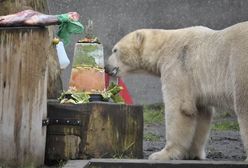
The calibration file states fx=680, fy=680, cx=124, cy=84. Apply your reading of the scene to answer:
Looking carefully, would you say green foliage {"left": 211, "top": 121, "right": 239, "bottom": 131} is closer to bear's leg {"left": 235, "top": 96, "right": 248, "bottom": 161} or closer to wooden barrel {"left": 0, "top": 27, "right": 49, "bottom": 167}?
bear's leg {"left": 235, "top": 96, "right": 248, "bottom": 161}

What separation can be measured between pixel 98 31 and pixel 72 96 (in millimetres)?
5918

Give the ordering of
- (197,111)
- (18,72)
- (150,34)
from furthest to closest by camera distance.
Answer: (150,34)
(197,111)
(18,72)

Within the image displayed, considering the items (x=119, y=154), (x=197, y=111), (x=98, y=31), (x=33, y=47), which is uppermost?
(x=98, y=31)

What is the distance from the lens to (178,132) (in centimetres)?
653

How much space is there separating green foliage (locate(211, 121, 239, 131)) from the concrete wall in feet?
6.00

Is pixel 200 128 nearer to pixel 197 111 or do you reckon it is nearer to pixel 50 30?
pixel 197 111

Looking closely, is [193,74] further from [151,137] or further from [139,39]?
[151,137]

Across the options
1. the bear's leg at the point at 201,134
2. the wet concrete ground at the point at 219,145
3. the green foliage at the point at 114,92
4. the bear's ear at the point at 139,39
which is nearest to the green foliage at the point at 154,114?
the wet concrete ground at the point at 219,145

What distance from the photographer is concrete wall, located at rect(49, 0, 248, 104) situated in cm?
1210

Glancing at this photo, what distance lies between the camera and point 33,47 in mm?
5602

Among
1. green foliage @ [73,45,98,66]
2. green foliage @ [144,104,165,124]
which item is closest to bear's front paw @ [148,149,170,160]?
green foliage @ [73,45,98,66]

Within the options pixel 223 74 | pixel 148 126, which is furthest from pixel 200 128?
pixel 148 126

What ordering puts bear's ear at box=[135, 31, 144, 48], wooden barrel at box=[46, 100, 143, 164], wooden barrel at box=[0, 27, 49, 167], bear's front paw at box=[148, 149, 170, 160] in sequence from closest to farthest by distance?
wooden barrel at box=[0, 27, 49, 167]
wooden barrel at box=[46, 100, 143, 164]
bear's front paw at box=[148, 149, 170, 160]
bear's ear at box=[135, 31, 144, 48]

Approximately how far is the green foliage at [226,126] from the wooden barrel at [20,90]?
4.90 meters
